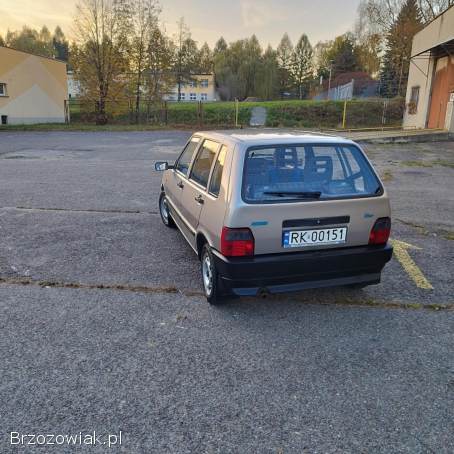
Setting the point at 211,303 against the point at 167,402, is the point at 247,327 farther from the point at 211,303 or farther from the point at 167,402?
the point at 167,402

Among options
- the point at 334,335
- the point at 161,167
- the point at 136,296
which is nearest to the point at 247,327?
the point at 334,335

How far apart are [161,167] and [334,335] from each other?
3.43 m

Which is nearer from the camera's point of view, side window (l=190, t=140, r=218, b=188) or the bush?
side window (l=190, t=140, r=218, b=188)

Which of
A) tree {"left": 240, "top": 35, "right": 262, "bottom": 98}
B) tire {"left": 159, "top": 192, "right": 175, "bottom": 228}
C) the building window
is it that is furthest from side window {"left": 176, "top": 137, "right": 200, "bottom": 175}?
tree {"left": 240, "top": 35, "right": 262, "bottom": 98}

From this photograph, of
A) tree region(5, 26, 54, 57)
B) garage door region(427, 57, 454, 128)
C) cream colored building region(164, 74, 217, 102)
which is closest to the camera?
garage door region(427, 57, 454, 128)

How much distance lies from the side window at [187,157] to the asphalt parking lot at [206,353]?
1034 millimetres

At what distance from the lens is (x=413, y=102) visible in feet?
89.6

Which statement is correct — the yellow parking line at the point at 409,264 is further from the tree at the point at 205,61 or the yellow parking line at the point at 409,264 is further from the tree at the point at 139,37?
the tree at the point at 205,61

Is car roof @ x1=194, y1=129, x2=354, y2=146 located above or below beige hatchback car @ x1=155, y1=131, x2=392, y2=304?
above

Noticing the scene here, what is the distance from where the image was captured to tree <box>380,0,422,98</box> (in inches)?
1695

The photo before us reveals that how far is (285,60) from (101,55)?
56.2m

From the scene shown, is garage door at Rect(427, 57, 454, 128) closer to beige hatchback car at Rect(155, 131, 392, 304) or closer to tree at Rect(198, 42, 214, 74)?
beige hatchback car at Rect(155, 131, 392, 304)

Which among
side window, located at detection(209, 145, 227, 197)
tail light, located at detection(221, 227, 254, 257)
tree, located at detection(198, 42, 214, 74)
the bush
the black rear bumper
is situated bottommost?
the black rear bumper

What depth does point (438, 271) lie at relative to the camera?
4.62 metres
